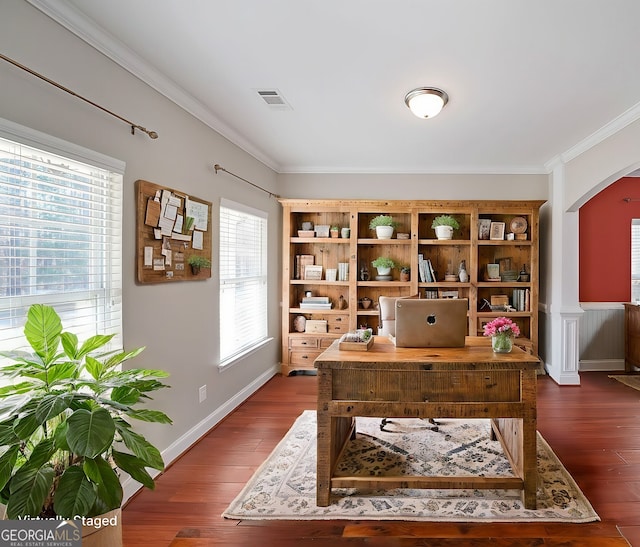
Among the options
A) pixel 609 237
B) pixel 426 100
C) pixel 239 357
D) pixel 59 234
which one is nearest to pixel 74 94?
pixel 59 234

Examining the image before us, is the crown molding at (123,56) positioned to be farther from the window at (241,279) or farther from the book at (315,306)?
the book at (315,306)

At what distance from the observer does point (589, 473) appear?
8.75ft

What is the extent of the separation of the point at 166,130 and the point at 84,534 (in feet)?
7.56

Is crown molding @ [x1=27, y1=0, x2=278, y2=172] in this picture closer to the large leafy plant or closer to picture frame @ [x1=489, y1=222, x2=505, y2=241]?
the large leafy plant

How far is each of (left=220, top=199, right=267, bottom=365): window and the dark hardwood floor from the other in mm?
703

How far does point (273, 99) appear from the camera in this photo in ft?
10.0

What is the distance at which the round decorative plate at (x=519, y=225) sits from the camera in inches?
195

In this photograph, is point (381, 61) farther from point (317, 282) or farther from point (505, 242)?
point (505, 242)

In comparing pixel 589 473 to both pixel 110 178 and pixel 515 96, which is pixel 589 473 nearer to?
pixel 515 96

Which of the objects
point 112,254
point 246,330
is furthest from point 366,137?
point 112,254

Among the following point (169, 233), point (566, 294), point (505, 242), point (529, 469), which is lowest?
point (529, 469)

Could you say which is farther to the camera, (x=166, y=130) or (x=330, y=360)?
(x=166, y=130)

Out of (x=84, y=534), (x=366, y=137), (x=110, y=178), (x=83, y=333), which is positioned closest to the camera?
(x=84, y=534)

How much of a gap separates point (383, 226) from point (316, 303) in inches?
48.2
